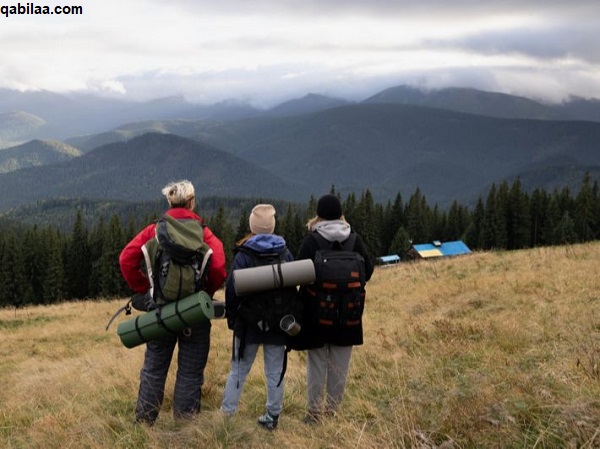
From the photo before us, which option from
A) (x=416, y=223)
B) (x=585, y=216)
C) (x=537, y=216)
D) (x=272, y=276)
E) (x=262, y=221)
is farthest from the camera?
(x=416, y=223)

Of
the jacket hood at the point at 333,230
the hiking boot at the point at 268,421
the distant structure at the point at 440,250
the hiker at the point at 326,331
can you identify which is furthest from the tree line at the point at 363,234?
the hiking boot at the point at 268,421

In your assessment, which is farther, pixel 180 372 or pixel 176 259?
pixel 180 372

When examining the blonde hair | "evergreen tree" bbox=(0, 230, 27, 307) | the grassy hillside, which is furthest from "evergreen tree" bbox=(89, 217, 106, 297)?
the blonde hair

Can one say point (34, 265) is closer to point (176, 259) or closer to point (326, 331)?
point (176, 259)

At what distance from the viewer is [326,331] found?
6.03 metres

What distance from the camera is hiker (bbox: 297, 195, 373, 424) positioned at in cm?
601

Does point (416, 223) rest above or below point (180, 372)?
below

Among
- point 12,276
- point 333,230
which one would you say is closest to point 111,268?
point 12,276

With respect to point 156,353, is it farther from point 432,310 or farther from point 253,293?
point 432,310

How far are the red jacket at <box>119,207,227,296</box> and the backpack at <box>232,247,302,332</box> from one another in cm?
41

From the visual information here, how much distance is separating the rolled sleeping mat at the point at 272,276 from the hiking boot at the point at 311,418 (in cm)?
156

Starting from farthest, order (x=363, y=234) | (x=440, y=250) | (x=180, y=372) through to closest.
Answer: (x=363, y=234) → (x=440, y=250) → (x=180, y=372)

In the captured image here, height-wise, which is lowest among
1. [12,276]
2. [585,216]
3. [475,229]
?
[12,276]

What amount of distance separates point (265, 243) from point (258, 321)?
36.5 inches
